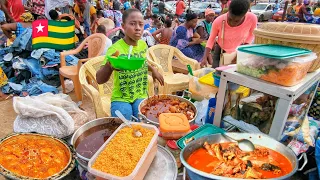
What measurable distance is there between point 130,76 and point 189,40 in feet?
8.73

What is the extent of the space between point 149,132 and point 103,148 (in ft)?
0.95

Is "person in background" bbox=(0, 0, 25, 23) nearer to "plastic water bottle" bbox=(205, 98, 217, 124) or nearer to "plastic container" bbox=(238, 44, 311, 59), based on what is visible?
"plastic water bottle" bbox=(205, 98, 217, 124)

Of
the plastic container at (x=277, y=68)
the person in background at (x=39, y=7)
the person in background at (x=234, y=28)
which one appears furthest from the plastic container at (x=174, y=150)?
the person in background at (x=39, y=7)

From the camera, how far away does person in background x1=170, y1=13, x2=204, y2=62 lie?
14.4ft

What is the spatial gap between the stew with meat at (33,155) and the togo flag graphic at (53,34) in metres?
3.37

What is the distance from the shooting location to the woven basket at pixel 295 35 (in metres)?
1.34

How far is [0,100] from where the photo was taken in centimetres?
396

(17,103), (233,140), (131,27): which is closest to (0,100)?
(17,103)

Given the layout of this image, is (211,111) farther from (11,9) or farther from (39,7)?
(39,7)

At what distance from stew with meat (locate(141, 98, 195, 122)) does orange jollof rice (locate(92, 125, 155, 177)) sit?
0.46 meters

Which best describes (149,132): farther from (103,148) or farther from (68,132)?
(68,132)

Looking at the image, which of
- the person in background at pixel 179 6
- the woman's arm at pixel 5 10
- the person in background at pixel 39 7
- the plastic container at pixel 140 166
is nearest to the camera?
the plastic container at pixel 140 166

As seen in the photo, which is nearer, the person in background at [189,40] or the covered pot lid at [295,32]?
the covered pot lid at [295,32]

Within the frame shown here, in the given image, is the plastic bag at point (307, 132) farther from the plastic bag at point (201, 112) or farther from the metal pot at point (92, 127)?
the metal pot at point (92, 127)
